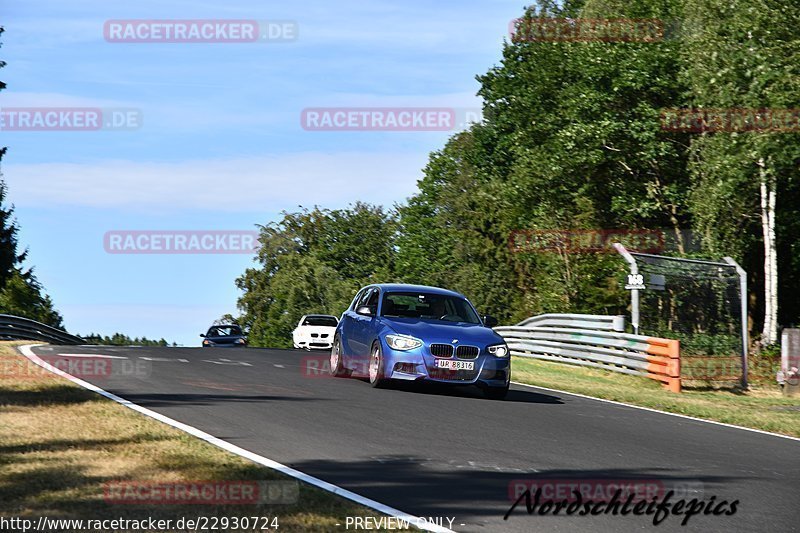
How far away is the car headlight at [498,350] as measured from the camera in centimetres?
1593

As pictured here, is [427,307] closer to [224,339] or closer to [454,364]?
[454,364]

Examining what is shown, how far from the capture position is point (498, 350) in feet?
52.4

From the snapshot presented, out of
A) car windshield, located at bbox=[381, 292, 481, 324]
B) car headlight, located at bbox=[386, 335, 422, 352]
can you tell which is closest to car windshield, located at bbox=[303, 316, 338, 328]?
car windshield, located at bbox=[381, 292, 481, 324]

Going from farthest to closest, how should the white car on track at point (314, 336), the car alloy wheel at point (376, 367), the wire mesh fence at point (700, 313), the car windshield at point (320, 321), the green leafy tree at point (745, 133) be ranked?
1. the car windshield at point (320, 321)
2. the white car on track at point (314, 336)
3. the green leafy tree at point (745, 133)
4. the wire mesh fence at point (700, 313)
5. the car alloy wheel at point (376, 367)

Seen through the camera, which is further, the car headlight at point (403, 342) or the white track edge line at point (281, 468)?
the car headlight at point (403, 342)

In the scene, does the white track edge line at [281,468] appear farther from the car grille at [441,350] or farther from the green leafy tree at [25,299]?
the green leafy tree at [25,299]

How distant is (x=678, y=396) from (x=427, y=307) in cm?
594

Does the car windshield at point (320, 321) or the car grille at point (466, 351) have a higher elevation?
the car windshield at point (320, 321)

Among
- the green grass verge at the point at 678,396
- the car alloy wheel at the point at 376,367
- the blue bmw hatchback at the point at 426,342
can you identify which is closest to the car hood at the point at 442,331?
the blue bmw hatchback at the point at 426,342

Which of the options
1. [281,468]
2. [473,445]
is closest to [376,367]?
[473,445]

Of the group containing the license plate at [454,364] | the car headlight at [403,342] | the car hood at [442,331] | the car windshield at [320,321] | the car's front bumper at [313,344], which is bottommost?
the car's front bumper at [313,344]

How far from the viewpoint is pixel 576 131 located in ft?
134

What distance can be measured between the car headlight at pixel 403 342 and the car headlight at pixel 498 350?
1042mm

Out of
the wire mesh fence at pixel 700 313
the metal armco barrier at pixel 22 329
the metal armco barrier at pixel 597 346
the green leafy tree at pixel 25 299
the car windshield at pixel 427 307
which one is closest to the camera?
the car windshield at pixel 427 307
